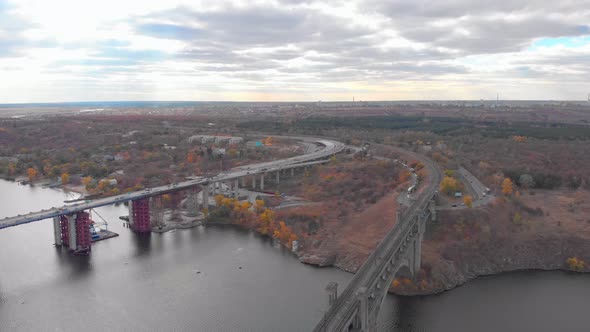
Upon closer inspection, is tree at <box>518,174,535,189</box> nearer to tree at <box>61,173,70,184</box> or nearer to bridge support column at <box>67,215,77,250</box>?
bridge support column at <box>67,215,77,250</box>

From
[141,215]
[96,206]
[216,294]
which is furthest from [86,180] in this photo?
[216,294]

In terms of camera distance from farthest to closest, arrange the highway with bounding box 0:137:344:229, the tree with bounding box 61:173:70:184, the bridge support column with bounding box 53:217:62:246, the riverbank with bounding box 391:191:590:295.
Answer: the tree with bounding box 61:173:70:184, the bridge support column with bounding box 53:217:62:246, the highway with bounding box 0:137:344:229, the riverbank with bounding box 391:191:590:295

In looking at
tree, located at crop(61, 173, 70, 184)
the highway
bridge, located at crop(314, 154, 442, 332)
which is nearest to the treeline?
the highway

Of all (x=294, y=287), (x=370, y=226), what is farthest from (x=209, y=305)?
(x=370, y=226)

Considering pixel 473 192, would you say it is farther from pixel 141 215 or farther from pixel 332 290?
pixel 141 215

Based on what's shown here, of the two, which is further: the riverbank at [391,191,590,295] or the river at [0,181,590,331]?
the riverbank at [391,191,590,295]

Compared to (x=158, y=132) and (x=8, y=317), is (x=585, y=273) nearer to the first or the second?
(x=8, y=317)

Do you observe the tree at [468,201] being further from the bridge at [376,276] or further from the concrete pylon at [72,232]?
the concrete pylon at [72,232]
